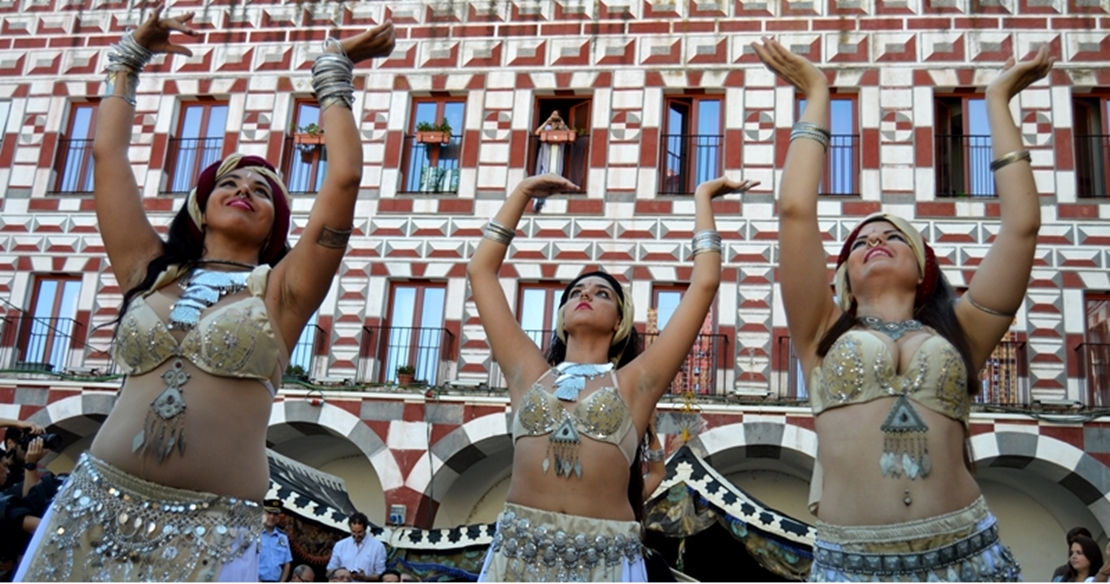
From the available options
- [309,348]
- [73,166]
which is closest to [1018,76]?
[309,348]

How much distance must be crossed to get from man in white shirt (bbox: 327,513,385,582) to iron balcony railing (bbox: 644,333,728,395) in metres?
5.92

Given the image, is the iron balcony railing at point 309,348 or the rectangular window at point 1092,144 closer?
the rectangular window at point 1092,144

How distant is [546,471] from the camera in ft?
15.5

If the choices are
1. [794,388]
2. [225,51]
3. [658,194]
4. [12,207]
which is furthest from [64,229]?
[794,388]

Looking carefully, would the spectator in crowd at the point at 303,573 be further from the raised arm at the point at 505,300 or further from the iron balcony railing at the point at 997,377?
the raised arm at the point at 505,300

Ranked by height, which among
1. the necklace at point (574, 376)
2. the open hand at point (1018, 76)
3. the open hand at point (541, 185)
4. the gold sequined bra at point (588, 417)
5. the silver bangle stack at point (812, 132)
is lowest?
the gold sequined bra at point (588, 417)

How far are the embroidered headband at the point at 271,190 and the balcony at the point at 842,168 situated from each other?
14.7 m

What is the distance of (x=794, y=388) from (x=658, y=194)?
3826mm

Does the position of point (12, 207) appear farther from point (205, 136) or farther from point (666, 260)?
point (666, 260)

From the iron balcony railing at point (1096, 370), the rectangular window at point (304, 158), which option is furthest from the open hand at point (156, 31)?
the iron balcony railing at point (1096, 370)

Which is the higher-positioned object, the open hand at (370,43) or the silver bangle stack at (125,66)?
the open hand at (370,43)

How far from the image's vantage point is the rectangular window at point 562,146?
19.0 meters

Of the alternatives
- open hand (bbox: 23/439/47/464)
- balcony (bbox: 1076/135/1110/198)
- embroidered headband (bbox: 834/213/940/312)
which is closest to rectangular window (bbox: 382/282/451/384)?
balcony (bbox: 1076/135/1110/198)

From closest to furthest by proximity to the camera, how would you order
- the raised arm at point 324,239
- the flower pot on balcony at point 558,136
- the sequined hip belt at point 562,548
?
the raised arm at point 324,239 < the sequined hip belt at point 562,548 < the flower pot on balcony at point 558,136
